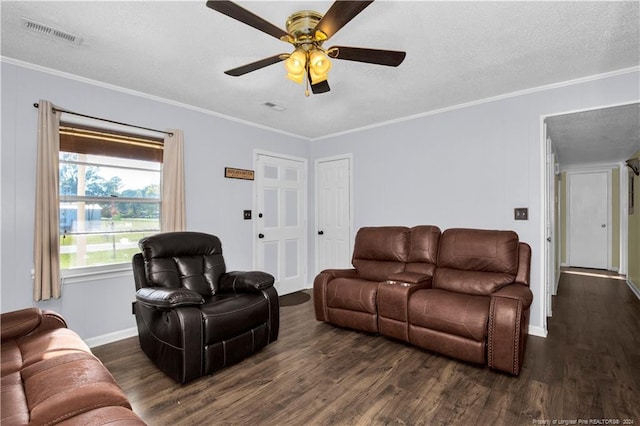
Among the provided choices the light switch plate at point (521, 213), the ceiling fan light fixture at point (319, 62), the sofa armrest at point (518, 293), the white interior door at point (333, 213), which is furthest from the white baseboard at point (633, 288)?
the ceiling fan light fixture at point (319, 62)

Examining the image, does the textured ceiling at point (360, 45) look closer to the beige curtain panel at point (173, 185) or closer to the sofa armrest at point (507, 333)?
the beige curtain panel at point (173, 185)

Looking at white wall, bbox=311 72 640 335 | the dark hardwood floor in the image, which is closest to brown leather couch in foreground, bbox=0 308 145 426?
the dark hardwood floor

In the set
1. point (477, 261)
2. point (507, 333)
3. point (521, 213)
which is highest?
point (521, 213)

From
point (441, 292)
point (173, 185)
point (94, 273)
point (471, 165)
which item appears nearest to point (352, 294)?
point (441, 292)

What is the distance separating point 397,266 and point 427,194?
1055mm

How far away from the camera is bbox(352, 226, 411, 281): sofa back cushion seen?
11.5ft

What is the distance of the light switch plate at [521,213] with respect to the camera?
10.6 ft

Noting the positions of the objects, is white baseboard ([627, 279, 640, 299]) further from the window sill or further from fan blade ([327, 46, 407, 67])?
the window sill

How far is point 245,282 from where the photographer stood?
2.80 meters

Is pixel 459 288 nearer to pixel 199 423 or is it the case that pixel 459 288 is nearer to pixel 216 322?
pixel 216 322

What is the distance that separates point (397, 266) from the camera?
137 inches

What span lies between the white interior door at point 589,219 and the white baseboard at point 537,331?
5031 millimetres

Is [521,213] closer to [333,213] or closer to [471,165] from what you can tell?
[471,165]

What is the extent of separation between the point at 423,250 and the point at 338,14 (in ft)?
8.26
